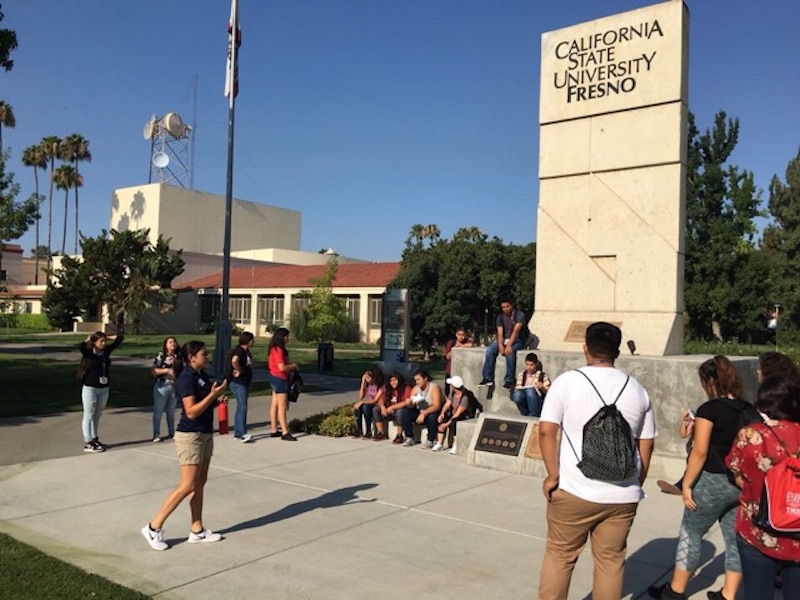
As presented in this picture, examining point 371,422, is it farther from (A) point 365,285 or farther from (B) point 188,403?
(A) point 365,285

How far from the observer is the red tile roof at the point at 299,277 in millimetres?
45406

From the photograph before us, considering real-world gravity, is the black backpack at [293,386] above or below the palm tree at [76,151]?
below

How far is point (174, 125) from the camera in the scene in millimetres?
64812

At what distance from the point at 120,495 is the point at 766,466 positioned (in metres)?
6.06

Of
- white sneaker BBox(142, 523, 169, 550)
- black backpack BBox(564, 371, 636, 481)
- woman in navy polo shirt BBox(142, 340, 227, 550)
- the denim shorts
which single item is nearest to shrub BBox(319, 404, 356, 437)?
the denim shorts

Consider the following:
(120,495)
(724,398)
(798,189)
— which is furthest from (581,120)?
(798,189)

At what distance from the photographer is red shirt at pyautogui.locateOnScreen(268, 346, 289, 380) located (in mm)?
10156

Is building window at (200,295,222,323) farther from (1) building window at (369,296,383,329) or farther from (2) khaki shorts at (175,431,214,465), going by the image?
(2) khaki shorts at (175,431,214,465)

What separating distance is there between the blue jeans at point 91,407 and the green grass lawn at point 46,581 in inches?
169

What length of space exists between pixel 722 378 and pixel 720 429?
37cm

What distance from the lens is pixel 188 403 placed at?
542 centimetres

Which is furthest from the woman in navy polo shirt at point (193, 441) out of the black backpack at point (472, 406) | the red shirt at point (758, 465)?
the black backpack at point (472, 406)

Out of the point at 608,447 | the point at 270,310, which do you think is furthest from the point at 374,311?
the point at 608,447

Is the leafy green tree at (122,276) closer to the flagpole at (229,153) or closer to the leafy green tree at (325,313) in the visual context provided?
the leafy green tree at (325,313)
